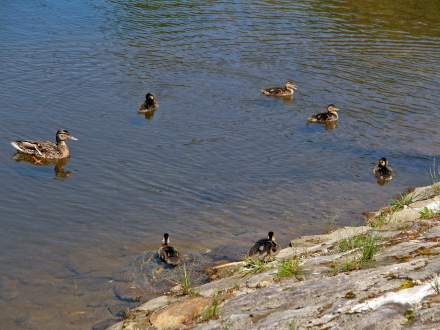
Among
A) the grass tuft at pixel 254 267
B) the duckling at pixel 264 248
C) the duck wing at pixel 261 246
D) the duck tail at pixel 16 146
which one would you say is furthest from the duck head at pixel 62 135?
the grass tuft at pixel 254 267

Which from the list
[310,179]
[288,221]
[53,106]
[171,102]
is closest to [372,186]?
[310,179]

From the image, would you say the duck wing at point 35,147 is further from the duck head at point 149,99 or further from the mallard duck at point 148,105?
the duck head at point 149,99

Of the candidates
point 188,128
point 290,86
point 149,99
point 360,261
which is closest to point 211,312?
point 360,261

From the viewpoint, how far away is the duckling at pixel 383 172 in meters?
15.1

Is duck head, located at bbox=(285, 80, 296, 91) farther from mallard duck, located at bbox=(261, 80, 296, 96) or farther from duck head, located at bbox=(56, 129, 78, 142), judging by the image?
duck head, located at bbox=(56, 129, 78, 142)

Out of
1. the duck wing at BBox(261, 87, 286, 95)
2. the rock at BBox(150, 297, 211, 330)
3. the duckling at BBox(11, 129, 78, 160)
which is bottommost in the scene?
the rock at BBox(150, 297, 211, 330)

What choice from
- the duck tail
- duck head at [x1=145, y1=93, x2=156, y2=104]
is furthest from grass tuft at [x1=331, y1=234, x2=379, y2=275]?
duck head at [x1=145, y1=93, x2=156, y2=104]

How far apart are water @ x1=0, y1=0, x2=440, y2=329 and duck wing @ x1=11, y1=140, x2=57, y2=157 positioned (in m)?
0.32

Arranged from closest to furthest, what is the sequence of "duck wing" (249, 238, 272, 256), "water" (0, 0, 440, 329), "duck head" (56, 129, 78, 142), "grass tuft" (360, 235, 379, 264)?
"grass tuft" (360, 235, 379, 264)
"duck wing" (249, 238, 272, 256)
"water" (0, 0, 440, 329)
"duck head" (56, 129, 78, 142)

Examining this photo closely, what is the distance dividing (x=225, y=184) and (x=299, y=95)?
6.50m

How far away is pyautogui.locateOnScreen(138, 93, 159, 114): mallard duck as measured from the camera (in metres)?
18.1

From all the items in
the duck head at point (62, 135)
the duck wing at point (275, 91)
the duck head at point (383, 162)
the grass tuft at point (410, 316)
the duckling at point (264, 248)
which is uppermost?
the duck wing at point (275, 91)

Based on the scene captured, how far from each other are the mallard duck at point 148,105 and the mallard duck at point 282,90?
3.09m

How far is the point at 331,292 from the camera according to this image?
6.88 metres
